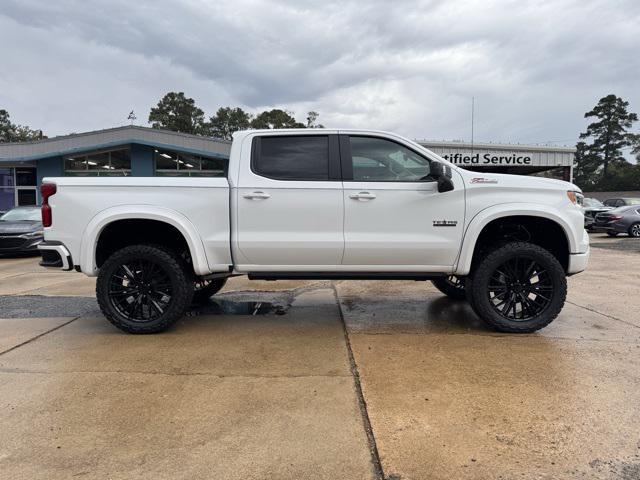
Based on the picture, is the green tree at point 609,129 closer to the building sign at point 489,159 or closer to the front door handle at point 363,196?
the building sign at point 489,159

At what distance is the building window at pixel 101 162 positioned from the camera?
80.5 feet

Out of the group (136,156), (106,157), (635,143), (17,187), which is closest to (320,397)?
(136,156)

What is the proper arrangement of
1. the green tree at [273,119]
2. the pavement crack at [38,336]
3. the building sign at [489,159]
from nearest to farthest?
the pavement crack at [38,336] < the building sign at [489,159] < the green tree at [273,119]

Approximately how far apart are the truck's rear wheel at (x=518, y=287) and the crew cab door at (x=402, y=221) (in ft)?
1.24

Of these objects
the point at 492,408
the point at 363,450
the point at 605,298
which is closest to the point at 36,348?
the point at 363,450

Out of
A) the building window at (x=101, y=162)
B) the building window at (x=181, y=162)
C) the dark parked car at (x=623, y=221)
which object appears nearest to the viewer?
the dark parked car at (x=623, y=221)

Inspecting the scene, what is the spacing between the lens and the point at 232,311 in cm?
570

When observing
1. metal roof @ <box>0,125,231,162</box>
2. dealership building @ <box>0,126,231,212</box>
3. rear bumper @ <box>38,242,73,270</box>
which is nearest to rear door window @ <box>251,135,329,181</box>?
rear bumper @ <box>38,242,73,270</box>

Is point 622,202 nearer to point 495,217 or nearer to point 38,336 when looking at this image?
point 495,217

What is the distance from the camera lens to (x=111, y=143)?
23.5 meters

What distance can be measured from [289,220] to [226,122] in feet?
222

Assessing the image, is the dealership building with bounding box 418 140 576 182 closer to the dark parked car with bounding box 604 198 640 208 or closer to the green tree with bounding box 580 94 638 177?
the dark parked car with bounding box 604 198 640 208

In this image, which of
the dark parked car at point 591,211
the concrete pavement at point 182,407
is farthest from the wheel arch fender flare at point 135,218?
the dark parked car at point 591,211

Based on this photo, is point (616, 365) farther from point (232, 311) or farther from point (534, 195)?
point (232, 311)
